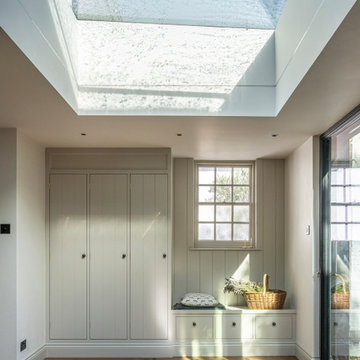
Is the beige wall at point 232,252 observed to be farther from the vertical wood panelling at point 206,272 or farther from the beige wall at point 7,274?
the beige wall at point 7,274

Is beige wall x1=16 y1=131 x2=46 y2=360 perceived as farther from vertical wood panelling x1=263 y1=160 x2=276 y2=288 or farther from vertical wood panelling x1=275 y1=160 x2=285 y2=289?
vertical wood panelling x1=275 y1=160 x2=285 y2=289

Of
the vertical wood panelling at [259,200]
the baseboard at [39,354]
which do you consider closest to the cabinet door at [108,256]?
the baseboard at [39,354]

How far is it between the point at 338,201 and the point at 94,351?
312 centimetres

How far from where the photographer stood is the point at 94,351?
17.1 ft

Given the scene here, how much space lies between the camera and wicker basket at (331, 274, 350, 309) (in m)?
3.84

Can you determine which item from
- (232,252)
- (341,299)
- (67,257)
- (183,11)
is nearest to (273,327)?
(232,252)

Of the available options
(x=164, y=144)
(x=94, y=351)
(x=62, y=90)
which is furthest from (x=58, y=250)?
(x=62, y=90)

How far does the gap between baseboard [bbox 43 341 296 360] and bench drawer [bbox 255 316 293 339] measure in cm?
10

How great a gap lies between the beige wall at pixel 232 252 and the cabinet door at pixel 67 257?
1.29 m

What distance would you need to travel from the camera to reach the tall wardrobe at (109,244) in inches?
206

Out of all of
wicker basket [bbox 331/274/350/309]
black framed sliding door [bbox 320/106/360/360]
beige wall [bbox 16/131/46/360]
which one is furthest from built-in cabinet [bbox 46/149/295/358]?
wicker basket [bbox 331/274/350/309]

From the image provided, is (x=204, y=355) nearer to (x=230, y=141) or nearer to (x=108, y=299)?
(x=108, y=299)

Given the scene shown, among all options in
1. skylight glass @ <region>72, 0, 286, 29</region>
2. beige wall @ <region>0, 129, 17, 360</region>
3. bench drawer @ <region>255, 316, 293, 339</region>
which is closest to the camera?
skylight glass @ <region>72, 0, 286, 29</region>

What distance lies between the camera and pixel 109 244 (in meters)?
5.29
